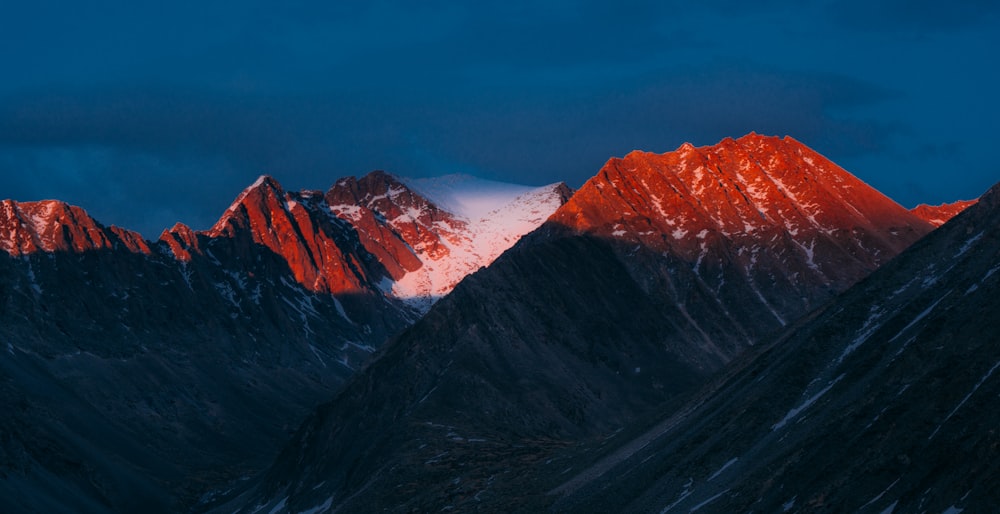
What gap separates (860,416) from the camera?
231ft

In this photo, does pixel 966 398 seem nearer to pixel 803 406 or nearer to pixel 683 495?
pixel 803 406

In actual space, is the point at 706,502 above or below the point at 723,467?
below

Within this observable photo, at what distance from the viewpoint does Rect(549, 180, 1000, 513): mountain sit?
189ft

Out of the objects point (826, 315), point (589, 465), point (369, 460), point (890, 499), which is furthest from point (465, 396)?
point (890, 499)

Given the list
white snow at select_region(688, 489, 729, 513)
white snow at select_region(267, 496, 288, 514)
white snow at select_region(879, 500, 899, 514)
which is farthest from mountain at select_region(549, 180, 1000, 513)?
white snow at select_region(267, 496, 288, 514)

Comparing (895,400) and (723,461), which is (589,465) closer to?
(723,461)

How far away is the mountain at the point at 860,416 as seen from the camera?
5747cm

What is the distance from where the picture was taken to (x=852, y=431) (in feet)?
226

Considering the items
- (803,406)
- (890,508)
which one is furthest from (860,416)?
(890,508)

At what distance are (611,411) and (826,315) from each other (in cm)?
9287

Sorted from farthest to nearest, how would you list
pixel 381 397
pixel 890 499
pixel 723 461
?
pixel 381 397 < pixel 723 461 < pixel 890 499

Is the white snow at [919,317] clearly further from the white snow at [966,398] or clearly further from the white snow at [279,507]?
the white snow at [279,507]

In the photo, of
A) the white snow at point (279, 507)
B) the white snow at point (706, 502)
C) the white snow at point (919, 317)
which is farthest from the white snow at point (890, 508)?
the white snow at point (279, 507)

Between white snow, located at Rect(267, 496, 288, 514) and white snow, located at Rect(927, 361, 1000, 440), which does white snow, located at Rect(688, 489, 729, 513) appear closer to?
white snow, located at Rect(927, 361, 1000, 440)
